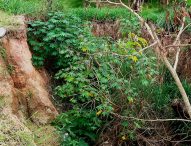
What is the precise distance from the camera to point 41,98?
7125 mm

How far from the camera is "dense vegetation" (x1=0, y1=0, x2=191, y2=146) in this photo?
6480mm

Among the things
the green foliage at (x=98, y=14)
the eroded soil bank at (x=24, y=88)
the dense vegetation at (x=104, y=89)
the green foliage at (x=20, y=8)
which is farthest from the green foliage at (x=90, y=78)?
the green foliage at (x=98, y=14)

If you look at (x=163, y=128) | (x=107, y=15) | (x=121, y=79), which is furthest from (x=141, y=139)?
(x=107, y=15)

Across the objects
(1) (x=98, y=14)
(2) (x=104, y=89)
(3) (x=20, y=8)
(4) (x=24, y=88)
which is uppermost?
(3) (x=20, y=8)

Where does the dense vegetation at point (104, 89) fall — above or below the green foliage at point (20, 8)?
below

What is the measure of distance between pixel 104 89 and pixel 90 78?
59 cm

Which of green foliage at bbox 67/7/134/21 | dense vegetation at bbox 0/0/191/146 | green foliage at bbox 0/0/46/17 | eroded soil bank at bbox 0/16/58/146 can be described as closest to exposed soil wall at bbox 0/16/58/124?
eroded soil bank at bbox 0/16/58/146

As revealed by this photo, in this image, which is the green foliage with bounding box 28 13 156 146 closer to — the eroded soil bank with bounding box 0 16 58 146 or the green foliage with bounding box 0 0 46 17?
the eroded soil bank with bounding box 0 16 58 146

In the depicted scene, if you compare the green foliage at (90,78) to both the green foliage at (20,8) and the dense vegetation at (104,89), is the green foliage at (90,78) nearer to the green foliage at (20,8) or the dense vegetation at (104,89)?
the dense vegetation at (104,89)

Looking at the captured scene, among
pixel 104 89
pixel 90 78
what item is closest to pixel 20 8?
pixel 90 78

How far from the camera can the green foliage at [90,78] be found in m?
6.40

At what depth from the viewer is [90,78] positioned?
23.1ft

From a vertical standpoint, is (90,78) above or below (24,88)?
above

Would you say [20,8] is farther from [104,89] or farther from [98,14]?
[104,89]
